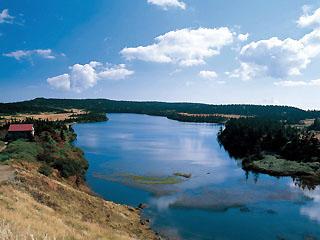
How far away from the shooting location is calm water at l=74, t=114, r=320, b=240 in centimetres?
4291

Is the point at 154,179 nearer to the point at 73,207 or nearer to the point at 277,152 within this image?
the point at 73,207

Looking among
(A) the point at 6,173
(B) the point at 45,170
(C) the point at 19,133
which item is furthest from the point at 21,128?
(A) the point at 6,173

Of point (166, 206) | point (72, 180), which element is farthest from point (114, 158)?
point (166, 206)

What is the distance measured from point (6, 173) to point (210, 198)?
92.1 feet

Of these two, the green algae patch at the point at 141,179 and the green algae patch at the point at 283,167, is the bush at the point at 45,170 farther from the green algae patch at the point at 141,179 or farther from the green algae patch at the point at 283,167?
the green algae patch at the point at 283,167

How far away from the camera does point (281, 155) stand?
92875 mm

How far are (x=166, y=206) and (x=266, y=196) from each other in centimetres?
1689

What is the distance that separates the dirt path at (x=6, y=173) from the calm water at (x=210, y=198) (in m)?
14.7

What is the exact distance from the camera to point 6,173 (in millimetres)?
41781

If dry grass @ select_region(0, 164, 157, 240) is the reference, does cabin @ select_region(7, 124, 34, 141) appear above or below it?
above

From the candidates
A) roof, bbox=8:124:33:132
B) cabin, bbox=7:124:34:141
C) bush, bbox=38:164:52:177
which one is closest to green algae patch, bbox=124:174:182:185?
bush, bbox=38:164:52:177

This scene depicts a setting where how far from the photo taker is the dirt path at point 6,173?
128 feet

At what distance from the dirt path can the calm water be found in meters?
14.7

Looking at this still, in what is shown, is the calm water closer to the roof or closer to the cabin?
the cabin
